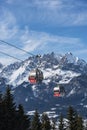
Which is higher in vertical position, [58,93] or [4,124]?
[58,93]

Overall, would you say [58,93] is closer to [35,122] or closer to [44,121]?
[35,122]

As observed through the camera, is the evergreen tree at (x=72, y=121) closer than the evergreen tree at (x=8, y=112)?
No

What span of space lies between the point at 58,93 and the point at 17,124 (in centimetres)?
1056

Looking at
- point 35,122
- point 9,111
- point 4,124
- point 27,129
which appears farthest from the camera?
point 35,122

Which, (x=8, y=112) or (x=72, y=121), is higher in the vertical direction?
(x=8, y=112)

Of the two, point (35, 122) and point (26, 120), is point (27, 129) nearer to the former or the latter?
point (26, 120)

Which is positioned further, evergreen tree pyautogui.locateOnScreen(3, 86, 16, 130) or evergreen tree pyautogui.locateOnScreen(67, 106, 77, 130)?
evergreen tree pyautogui.locateOnScreen(67, 106, 77, 130)

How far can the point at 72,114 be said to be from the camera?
110688 mm

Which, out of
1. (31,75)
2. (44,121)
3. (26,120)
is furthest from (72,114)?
(31,75)

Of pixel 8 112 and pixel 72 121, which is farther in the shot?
pixel 72 121

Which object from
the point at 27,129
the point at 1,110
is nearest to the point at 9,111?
the point at 1,110

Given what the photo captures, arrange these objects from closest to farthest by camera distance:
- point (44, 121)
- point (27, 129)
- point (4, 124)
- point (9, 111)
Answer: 1. point (4, 124)
2. point (9, 111)
3. point (27, 129)
4. point (44, 121)

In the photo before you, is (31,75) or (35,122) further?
(35,122)

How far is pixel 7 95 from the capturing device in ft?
255
